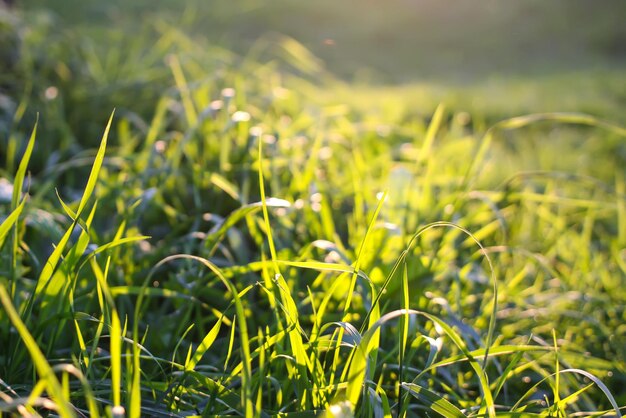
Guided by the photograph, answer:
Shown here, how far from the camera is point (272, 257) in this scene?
2.66 feet

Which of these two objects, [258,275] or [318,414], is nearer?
[318,414]

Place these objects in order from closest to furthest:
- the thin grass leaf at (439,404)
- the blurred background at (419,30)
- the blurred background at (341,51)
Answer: the thin grass leaf at (439,404) → the blurred background at (341,51) → the blurred background at (419,30)

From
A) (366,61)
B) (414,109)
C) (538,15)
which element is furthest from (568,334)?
(538,15)

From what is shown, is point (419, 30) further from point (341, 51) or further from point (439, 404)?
point (439, 404)

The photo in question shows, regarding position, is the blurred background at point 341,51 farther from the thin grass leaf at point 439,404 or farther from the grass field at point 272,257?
the thin grass leaf at point 439,404

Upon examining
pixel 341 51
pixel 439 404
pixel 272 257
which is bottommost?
pixel 341 51

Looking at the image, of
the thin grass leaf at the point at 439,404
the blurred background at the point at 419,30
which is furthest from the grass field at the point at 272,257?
the blurred background at the point at 419,30

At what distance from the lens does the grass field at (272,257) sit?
0.82m

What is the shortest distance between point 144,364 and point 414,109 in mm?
2830

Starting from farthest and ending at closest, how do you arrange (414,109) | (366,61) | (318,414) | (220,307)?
1. (366,61)
2. (414,109)
3. (220,307)
4. (318,414)

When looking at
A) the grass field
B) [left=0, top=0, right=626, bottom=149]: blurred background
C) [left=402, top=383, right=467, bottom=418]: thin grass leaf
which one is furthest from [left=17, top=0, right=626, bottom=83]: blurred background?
[left=402, top=383, right=467, bottom=418]: thin grass leaf

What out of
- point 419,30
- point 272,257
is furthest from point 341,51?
point 272,257

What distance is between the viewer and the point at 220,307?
3.91ft

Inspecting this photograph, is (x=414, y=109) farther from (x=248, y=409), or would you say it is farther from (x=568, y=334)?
(x=248, y=409)
